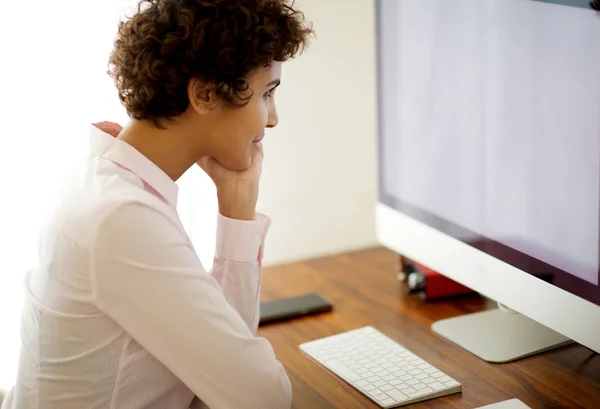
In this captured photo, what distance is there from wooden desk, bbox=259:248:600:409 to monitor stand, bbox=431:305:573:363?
0.02 m

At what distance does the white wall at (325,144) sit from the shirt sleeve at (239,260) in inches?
25.9

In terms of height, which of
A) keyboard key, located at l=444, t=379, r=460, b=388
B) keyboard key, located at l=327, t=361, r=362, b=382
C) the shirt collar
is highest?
the shirt collar

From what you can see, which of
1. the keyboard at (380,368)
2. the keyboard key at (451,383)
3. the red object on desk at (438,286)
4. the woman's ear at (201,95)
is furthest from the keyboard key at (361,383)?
the woman's ear at (201,95)

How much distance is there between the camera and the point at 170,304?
116 centimetres

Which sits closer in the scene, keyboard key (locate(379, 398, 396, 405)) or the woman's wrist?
keyboard key (locate(379, 398, 396, 405))

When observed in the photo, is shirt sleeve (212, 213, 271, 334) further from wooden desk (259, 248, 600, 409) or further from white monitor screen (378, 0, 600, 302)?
white monitor screen (378, 0, 600, 302)

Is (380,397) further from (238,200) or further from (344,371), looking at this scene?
(238,200)

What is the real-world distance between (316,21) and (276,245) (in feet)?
1.74

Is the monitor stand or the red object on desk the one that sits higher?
the red object on desk

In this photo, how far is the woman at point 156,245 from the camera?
45.9 inches

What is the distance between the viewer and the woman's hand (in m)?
1.46

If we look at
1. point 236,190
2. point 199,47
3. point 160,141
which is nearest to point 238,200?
point 236,190

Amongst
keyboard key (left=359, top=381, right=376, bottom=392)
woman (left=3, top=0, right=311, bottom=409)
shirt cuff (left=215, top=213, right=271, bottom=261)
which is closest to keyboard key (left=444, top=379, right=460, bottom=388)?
keyboard key (left=359, top=381, right=376, bottom=392)

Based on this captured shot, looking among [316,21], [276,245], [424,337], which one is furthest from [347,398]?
[316,21]
